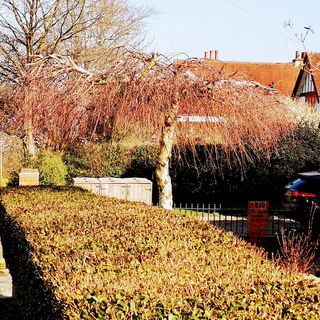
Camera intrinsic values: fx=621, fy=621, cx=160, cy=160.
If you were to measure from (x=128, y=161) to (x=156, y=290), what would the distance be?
54.2ft

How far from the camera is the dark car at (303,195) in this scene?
1042 cm

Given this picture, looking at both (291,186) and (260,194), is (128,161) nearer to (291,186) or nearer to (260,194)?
(260,194)

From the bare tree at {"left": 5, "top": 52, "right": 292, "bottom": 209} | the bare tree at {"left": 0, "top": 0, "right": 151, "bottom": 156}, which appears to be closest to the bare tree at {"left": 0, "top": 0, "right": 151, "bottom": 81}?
the bare tree at {"left": 0, "top": 0, "right": 151, "bottom": 156}

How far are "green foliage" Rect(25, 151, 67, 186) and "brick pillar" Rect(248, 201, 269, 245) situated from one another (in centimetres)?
763

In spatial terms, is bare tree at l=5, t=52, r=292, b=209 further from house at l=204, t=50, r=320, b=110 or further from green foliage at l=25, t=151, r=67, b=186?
house at l=204, t=50, r=320, b=110

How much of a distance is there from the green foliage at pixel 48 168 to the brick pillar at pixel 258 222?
7633 mm

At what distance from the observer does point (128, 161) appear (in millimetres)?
20094

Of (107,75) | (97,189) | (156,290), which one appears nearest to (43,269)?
(156,290)

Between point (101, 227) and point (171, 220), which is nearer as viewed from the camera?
point (101, 227)

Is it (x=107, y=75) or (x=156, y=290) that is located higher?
(x=107, y=75)

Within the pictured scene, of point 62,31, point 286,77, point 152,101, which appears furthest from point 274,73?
point 152,101

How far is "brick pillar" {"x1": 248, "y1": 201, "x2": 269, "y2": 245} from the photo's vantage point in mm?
11219

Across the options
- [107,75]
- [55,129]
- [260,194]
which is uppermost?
[107,75]

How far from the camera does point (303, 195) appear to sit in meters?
10.6
